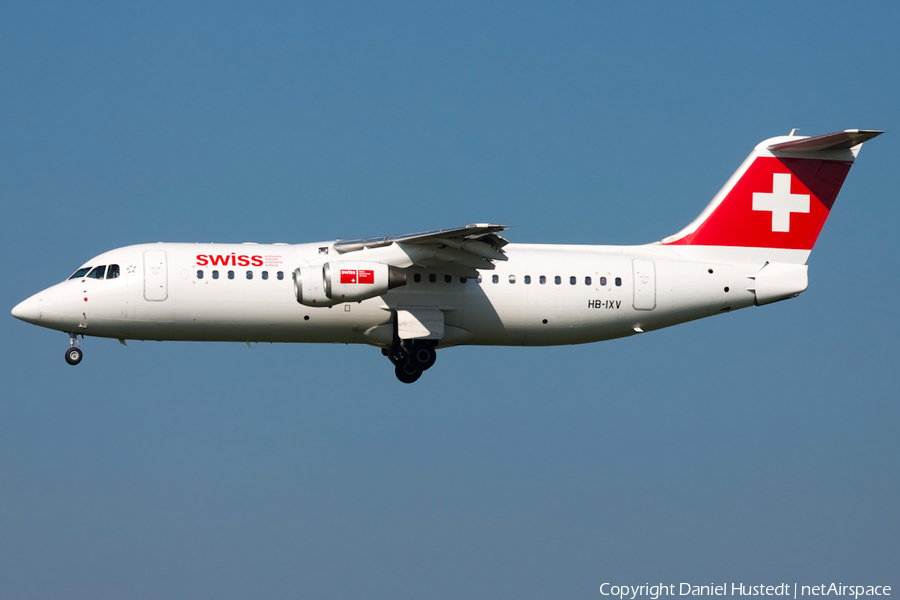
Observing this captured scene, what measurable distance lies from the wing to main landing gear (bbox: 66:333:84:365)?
18.7 feet

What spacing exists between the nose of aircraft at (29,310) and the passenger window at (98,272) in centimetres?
114

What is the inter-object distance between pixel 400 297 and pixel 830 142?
10251mm

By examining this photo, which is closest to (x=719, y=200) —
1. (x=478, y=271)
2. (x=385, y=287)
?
(x=478, y=271)

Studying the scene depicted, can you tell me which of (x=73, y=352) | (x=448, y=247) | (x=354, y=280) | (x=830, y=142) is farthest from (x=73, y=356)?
(x=830, y=142)

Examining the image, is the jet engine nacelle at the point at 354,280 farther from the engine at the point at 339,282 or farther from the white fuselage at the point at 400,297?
the white fuselage at the point at 400,297

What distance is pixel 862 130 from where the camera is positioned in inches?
992

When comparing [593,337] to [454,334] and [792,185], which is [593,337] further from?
[792,185]

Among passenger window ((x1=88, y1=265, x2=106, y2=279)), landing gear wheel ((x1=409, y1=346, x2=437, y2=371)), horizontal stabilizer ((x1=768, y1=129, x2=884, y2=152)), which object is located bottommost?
landing gear wheel ((x1=409, y1=346, x2=437, y2=371))

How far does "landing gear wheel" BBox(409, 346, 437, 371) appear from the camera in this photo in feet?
80.6

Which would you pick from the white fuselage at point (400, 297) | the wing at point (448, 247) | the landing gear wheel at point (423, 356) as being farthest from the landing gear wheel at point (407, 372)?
the wing at point (448, 247)

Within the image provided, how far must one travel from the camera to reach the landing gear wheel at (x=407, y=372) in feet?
81.5

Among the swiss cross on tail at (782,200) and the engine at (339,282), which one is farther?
the swiss cross on tail at (782,200)

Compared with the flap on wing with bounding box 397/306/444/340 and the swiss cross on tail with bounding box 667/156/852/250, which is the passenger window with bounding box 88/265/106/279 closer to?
the flap on wing with bounding box 397/306/444/340

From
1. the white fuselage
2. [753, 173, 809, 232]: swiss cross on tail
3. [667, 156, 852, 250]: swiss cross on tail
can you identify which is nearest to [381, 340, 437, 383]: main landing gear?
the white fuselage
